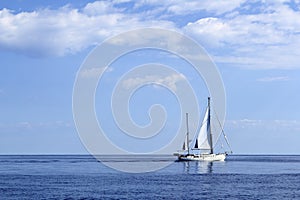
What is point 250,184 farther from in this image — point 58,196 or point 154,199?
point 58,196

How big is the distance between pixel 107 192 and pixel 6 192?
17277mm

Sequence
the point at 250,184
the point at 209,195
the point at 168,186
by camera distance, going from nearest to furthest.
Answer: 1. the point at 209,195
2. the point at 168,186
3. the point at 250,184

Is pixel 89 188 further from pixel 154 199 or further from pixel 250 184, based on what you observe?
pixel 250 184

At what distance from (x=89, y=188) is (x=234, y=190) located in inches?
1008

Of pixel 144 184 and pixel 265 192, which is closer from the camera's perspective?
pixel 265 192

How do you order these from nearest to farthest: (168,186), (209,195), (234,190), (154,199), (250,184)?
(154,199)
(209,195)
(234,190)
(168,186)
(250,184)

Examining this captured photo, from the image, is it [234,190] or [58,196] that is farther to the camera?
[234,190]

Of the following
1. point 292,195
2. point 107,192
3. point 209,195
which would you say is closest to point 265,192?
point 292,195

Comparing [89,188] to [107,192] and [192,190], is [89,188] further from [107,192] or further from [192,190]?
[192,190]

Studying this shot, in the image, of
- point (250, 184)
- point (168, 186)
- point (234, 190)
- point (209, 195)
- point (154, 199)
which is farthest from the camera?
point (250, 184)

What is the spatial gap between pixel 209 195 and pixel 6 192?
34029 mm

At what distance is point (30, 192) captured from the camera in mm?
92000

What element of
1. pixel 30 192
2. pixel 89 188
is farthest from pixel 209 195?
pixel 30 192

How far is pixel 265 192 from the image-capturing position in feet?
308
